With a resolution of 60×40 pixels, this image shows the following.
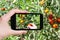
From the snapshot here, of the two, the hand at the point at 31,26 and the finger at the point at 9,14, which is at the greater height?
the finger at the point at 9,14

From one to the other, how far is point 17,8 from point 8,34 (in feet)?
0.50

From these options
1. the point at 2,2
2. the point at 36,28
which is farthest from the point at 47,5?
the point at 2,2

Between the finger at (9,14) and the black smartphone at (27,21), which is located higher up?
the finger at (9,14)

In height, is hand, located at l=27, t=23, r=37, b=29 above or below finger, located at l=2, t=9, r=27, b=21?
below

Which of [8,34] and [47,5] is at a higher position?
[47,5]

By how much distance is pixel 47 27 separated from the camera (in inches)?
48.0

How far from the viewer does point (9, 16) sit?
4.01 feet

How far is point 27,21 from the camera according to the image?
1.21 meters

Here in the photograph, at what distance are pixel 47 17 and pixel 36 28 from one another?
85 millimetres

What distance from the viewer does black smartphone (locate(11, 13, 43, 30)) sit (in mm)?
1207

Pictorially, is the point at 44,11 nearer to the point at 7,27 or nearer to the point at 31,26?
the point at 31,26

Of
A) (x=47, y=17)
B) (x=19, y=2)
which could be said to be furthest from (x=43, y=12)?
(x=19, y=2)

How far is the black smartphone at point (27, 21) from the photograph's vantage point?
1.21 metres

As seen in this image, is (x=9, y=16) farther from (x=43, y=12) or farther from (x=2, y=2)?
(x=43, y=12)
